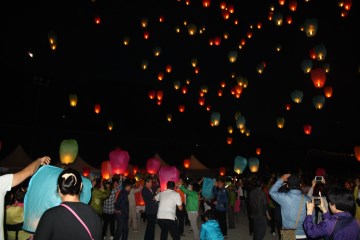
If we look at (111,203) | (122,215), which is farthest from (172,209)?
(111,203)

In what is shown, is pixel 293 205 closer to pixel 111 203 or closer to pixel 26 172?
pixel 26 172

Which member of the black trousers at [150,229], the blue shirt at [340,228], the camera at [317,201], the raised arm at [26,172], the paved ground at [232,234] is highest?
the raised arm at [26,172]

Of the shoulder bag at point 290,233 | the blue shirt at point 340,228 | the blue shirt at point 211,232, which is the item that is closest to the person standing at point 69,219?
the blue shirt at point 340,228

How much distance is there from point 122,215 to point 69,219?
5.37 m

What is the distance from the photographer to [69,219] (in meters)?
2.54

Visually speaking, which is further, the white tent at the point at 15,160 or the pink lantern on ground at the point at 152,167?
the white tent at the point at 15,160

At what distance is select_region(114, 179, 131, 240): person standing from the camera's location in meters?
7.68

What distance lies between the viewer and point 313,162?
33312 millimetres

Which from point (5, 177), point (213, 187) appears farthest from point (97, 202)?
point (5, 177)

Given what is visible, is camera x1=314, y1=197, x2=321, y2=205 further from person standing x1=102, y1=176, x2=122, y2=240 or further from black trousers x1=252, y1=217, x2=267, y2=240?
person standing x1=102, y1=176, x2=122, y2=240

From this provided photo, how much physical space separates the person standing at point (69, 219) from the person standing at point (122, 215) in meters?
5.16

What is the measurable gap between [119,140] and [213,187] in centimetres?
2792

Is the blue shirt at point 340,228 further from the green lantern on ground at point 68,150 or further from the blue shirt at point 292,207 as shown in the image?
the green lantern on ground at point 68,150

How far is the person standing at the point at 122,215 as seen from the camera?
303 inches
